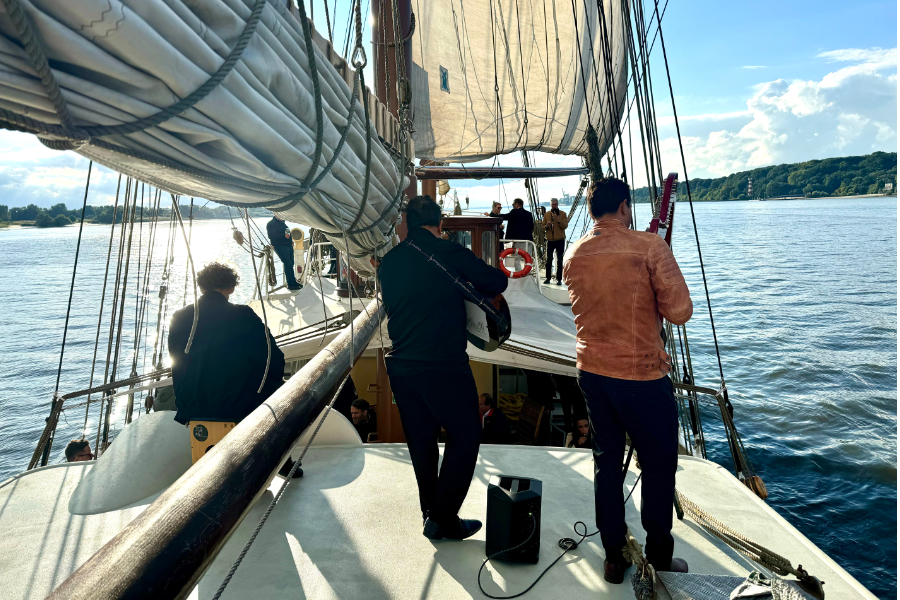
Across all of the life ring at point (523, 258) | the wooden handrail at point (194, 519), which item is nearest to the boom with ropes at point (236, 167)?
the wooden handrail at point (194, 519)

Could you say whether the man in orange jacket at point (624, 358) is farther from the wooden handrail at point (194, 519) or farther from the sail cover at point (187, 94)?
the wooden handrail at point (194, 519)

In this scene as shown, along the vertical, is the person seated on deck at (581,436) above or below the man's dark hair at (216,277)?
below

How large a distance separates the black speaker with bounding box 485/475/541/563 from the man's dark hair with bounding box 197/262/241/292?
1400 mm

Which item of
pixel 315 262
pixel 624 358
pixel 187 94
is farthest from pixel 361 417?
pixel 315 262

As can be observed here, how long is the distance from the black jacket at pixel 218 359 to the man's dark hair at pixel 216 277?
4cm

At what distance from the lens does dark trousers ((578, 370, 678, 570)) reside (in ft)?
6.68

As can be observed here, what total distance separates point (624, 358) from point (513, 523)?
0.78 meters

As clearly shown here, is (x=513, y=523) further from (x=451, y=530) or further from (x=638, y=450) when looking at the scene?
(x=638, y=450)

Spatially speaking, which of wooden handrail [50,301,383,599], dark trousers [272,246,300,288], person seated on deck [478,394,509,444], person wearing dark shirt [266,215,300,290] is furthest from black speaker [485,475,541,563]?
dark trousers [272,246,300,288]

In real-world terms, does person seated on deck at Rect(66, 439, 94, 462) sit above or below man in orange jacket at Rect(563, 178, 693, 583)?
below

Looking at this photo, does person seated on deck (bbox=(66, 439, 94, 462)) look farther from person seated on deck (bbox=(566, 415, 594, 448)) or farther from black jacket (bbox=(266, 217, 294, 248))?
black jacket (bbox=(266, 217, 294, 248))

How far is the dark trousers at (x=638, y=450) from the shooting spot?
6.68 ft

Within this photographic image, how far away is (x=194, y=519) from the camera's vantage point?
94 centimetres

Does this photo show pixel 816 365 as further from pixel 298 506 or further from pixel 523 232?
pixel 298 506
